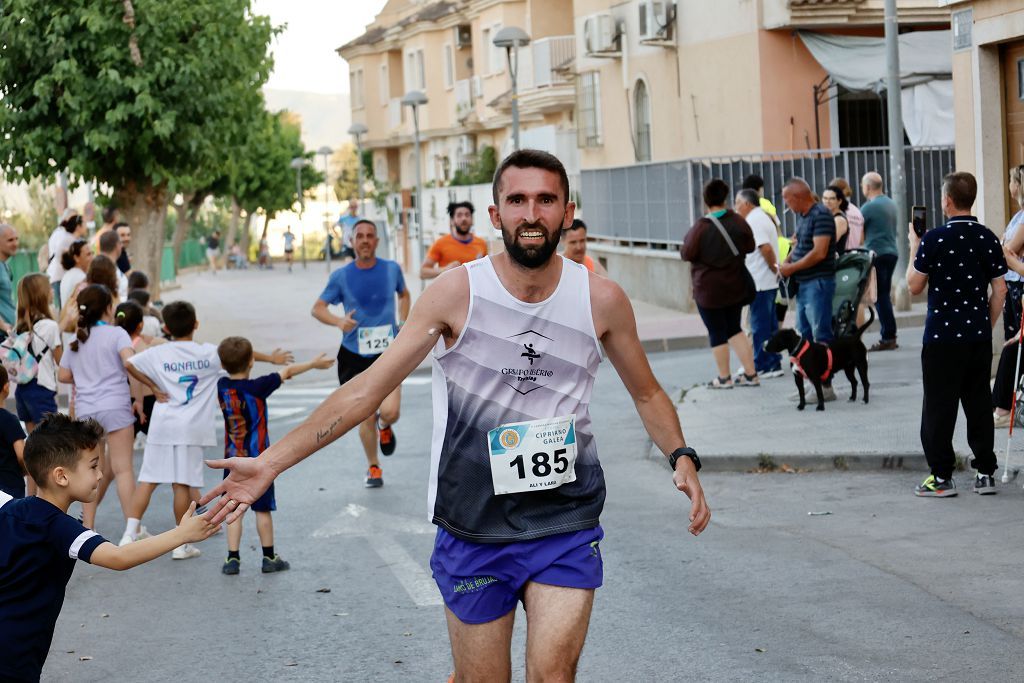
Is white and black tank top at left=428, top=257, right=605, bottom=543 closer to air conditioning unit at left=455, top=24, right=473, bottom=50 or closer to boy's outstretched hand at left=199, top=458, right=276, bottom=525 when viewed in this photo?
boy's outstretched hand at left=199, top=458, right=276, bottom=525

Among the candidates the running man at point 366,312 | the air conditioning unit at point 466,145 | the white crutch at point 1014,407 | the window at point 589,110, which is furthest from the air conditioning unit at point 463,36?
the white crutch at point 1014,407

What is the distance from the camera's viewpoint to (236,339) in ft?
28.9

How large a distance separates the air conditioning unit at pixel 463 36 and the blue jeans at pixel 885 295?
Answer: 42541 mm

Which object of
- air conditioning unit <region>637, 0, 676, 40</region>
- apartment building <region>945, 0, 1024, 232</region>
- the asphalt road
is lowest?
the asphalt road

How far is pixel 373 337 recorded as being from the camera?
1125 cm

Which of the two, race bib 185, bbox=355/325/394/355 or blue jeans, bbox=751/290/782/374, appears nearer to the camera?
race bib 185, bbox=355/325/394/355

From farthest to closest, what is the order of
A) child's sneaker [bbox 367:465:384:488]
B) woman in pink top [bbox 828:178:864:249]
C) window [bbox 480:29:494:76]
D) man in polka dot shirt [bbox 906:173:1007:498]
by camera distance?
1. window [bbox 480:29:494:76]
2. woman in pink top [bbox 828:178:864:249]
3. child's sneaker [bbox 367:465:384:488]
4. man in polka dot shirt [bbox 906:173:1007:498]

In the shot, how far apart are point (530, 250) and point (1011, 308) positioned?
305 inches

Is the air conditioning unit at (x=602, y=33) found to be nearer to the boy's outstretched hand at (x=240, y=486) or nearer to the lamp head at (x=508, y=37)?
the lamp head at (x=508, y=37)

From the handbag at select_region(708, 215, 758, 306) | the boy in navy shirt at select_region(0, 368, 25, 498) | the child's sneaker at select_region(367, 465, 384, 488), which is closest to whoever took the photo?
the boy in navy shirt at select_region(0, 368, 25, 498)

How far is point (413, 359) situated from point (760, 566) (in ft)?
13.3

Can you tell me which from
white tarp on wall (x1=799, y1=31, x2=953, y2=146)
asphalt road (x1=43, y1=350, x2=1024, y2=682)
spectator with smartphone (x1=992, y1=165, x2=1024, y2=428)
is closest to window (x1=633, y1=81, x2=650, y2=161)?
white tarp on wall (x1=799, y1=31, x2=953, y2=146)

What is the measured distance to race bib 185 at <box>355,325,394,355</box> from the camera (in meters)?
11.2

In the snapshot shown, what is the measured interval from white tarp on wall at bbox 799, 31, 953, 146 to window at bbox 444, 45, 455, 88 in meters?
34.3
